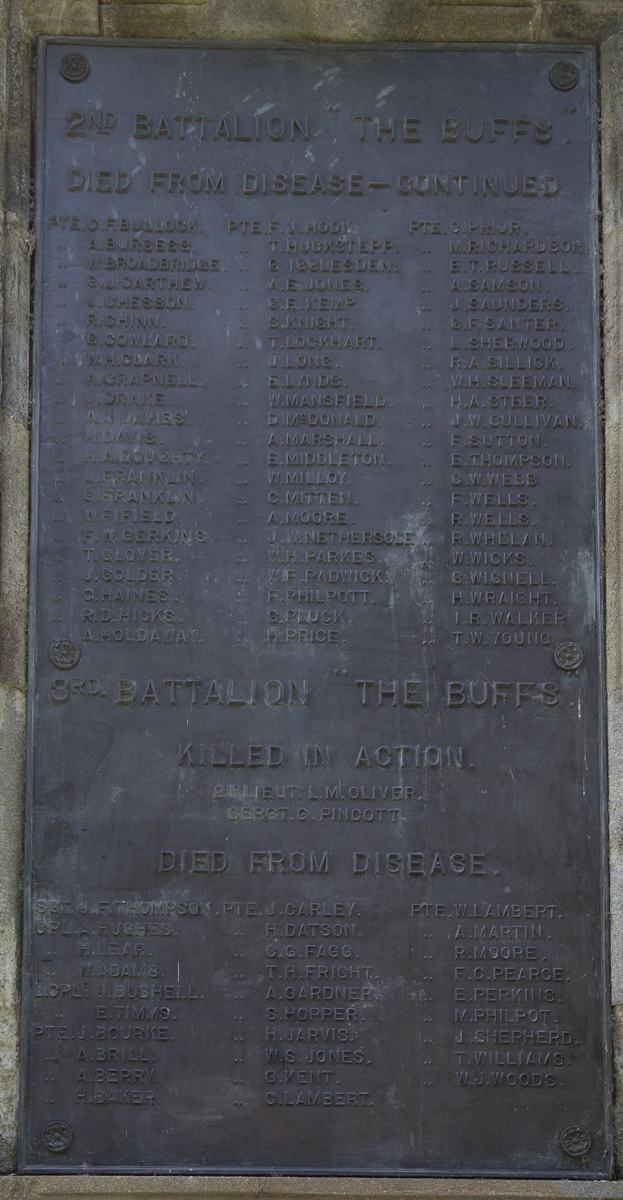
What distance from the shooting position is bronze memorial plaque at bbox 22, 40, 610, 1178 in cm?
669

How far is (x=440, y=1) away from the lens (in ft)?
24.7

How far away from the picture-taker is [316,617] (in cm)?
706

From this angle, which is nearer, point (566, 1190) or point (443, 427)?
point (566, 1190)

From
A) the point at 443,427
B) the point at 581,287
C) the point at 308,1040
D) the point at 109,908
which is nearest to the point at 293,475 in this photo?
the point at 443,427

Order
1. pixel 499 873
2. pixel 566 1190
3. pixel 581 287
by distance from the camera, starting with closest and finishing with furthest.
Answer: pixel 566 1190 → pixel 499 873 → pixel 581 287

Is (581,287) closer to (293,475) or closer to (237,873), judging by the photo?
(293,475)

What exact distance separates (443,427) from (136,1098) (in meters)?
3.68

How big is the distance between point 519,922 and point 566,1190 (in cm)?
123

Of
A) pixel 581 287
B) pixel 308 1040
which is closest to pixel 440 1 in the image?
pixel 581 287

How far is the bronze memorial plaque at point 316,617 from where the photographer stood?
22.0ft

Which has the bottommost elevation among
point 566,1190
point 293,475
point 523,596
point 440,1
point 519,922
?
point 566,1190

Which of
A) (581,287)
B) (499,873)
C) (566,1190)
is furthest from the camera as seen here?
(581,287)

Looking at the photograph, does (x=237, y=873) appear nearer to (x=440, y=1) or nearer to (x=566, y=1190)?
(x=566, y=1190)

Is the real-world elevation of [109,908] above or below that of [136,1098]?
above
